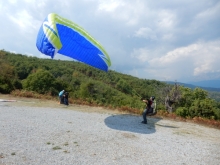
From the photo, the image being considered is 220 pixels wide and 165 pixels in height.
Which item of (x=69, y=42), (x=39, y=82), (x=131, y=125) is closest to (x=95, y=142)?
(x=131, y=125)

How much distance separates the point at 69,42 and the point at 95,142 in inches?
194

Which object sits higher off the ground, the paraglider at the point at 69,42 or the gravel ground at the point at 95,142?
the paraglider at the point at 69,42

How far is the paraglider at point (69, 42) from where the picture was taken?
981cm

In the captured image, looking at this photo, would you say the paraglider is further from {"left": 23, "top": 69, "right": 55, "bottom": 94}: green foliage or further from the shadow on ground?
{"left": 23, "top": 69, "right": 55, "bottom": 94}: green foliage

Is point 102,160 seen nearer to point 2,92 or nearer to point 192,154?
point 192,154

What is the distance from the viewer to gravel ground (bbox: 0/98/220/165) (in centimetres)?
681

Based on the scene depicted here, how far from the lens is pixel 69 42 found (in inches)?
Result: 412

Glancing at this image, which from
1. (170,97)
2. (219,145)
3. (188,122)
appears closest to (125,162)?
(219,145)

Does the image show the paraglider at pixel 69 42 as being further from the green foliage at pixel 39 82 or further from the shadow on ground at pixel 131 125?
the green foliage at pixel 39 82

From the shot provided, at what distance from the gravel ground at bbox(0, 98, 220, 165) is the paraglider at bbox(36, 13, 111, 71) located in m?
3.24

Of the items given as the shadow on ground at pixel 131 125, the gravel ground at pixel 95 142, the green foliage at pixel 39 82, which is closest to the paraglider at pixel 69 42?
the shadow on ground at pixel 131 125

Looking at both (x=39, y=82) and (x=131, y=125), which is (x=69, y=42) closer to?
(x=131, y=125)

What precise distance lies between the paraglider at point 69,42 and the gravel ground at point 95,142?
→ 3244mm

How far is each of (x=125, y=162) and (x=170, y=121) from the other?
8.16 metres
